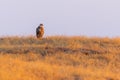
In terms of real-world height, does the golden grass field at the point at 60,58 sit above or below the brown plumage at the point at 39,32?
below

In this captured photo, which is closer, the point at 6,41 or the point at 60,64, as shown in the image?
the point at 60,64

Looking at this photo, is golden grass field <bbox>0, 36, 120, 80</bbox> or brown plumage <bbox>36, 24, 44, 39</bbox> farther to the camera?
brown plumage <bbox>36, 24, 44, 39</bbox>

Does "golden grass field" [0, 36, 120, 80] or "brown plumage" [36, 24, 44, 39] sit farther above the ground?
"brown plumage" [36, 24, 44, 39]

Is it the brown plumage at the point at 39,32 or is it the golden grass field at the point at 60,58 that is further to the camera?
the brown plumage at the point at 39,32

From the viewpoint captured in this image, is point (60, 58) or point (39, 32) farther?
point (39, 32)

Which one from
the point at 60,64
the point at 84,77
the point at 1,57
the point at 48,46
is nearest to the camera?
the point at 84,77

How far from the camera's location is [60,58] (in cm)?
2298

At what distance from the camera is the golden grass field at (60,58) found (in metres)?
18.5

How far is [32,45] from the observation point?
82.9 ft

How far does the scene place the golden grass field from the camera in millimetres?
18484

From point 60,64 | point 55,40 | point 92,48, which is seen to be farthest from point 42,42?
point 60,64

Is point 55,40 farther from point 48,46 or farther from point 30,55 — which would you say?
point 30,55

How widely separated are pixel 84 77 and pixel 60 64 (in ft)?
10.9

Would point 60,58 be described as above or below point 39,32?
below
